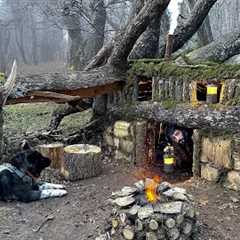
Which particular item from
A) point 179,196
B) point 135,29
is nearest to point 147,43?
point 135,29

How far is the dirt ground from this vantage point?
17.6ft

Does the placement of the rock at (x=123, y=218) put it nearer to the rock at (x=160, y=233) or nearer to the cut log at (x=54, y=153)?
the rock at (x=160, y=233)

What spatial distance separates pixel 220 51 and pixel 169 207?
5.60 meters

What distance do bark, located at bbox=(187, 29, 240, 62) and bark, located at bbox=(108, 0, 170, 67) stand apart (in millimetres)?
1910

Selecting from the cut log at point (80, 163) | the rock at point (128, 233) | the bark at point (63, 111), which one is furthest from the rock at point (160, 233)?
the bark at point (63, 111)

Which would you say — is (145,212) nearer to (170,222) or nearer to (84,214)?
(170,222)

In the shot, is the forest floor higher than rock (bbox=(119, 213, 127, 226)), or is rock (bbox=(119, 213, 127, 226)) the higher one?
rock (bbox=(119, 213, 127, 226))

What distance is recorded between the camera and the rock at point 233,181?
636 centimetres

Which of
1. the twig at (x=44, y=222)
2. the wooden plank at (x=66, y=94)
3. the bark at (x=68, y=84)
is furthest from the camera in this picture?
the wooden plank at (x=66, y=94)

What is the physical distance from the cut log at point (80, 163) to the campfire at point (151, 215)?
221 cm

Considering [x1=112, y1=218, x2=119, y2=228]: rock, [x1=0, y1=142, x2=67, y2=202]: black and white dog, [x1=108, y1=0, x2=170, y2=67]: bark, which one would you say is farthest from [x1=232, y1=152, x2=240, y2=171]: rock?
[x1=108, y1=0, x2=170, y2=67]: bark

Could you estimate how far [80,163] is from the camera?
292 inches

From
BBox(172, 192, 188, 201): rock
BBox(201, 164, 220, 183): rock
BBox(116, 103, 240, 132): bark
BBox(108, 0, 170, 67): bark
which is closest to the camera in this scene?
BBox(172, 192, 188, 201): rock

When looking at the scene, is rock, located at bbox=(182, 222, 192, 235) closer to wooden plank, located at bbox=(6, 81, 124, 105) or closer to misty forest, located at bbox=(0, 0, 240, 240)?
misty forest, located at bbox=(0, 0, 240, 240)
